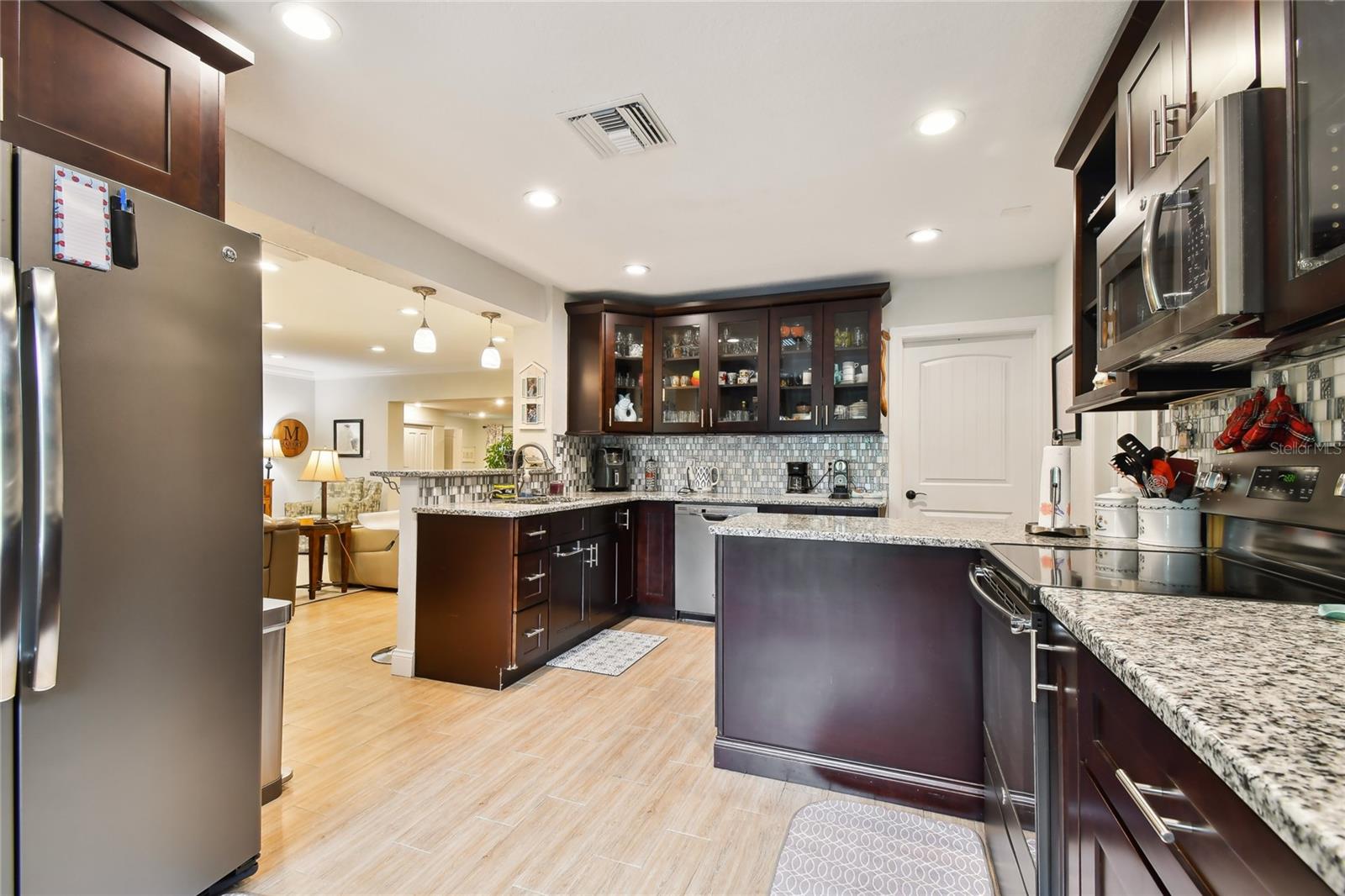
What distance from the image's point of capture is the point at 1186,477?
1704 millimetres

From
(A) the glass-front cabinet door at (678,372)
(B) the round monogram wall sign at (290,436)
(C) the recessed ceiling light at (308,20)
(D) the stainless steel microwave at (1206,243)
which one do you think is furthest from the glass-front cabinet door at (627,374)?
(B) the round monogram wall sign at (290,436)

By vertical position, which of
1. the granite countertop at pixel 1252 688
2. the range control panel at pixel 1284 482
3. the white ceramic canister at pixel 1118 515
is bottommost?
the granite countertop at pixel 1252 688

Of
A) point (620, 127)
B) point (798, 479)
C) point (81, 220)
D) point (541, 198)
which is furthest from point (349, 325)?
point (81, 220)

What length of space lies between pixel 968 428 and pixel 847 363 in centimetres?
92

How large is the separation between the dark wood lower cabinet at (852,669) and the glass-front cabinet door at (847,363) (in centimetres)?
213

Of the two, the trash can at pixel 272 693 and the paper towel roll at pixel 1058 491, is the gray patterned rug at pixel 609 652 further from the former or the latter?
the paper towel roll at pixel 1058 491

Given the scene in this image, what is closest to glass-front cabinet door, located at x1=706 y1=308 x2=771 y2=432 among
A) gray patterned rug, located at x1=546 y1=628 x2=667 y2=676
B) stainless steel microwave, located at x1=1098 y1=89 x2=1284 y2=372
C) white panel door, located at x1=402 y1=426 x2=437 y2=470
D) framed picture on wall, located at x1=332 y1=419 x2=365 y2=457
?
gray patterned rug, located at x1=546 y1=628 x2=667 y2=676

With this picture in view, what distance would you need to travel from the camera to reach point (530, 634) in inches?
124

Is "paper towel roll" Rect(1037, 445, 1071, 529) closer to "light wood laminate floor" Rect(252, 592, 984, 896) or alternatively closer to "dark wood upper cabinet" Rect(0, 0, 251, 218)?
"light wood laminate floor" Rect(252, 592, 984, 896)

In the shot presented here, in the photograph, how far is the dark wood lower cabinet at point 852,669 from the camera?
1914mm

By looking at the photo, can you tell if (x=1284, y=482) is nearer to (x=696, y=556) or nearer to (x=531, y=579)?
(x=531, y=579)

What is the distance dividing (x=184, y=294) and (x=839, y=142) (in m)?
2.16

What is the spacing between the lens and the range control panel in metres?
1.27

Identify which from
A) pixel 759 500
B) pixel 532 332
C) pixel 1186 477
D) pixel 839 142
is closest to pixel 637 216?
pixel 839 142
